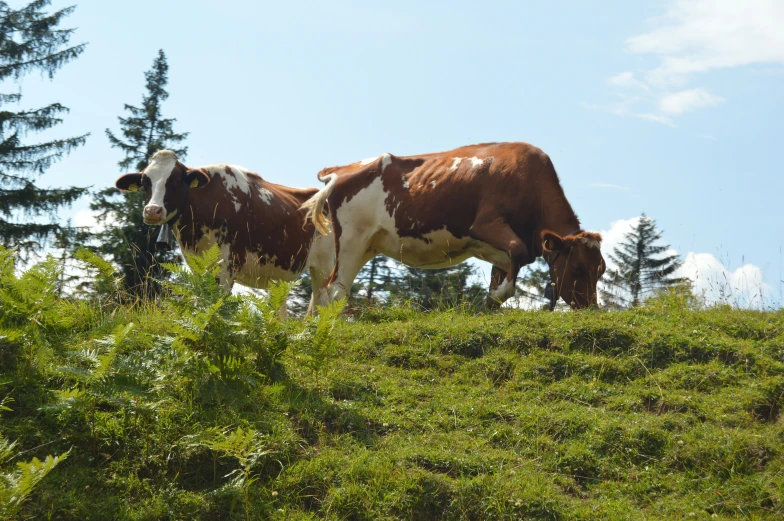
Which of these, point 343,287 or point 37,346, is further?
point 343,287

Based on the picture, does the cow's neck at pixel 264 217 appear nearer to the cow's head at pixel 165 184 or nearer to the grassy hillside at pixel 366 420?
the cow's head at pixel 165 184

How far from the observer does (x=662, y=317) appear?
27.7 feet

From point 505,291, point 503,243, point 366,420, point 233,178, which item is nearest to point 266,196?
point 233,178

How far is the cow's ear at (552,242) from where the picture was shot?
1011 cm

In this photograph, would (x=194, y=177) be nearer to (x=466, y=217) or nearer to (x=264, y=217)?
(x=264, y=217)

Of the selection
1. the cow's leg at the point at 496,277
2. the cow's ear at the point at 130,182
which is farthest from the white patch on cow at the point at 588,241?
the cow's ear at the point at 130,182

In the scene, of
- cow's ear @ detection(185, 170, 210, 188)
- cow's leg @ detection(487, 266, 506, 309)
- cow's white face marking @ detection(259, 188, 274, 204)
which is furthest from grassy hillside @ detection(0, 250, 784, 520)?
cow's white face marking @ detection(259, 188, 274, 204)

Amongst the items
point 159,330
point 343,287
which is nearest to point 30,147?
point 343,287

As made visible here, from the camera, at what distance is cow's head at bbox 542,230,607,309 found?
10.2m

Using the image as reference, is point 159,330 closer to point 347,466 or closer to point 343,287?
point 347,466

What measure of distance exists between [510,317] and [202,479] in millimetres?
3968

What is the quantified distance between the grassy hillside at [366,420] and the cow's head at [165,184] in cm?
427

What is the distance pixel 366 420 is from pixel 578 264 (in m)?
4.86

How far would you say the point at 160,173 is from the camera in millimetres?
12133
